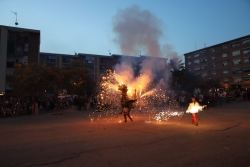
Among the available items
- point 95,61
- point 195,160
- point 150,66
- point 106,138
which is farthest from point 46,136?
point 95,61

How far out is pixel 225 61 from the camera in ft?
176

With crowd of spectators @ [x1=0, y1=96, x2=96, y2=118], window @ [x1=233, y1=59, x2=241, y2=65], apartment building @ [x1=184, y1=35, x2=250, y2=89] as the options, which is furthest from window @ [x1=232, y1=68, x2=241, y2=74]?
crowd of spectators @ [x1=0, y1=96, x2=96, y2=118]

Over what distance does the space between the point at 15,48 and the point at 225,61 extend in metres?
47.5

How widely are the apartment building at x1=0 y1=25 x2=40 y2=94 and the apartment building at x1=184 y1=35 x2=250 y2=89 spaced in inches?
1516

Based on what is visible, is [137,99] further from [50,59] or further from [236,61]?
[50,59]

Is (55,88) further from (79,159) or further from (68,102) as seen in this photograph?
(79,159)

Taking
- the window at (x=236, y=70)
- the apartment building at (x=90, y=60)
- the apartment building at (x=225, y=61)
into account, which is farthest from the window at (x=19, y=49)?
the window at (x=236, y=70)

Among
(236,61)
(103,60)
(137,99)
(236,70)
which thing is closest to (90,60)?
(103,60)

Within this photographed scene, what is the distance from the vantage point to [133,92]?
1722 cm

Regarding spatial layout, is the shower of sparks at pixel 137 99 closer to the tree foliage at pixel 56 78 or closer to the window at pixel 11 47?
the tree foliage at pixel 56 78

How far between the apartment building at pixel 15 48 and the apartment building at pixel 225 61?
38.5m

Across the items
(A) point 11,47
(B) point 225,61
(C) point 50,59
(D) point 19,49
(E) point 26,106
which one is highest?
(C) point 50,59

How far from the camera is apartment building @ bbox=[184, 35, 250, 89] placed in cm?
4825

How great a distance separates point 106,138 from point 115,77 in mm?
9789
